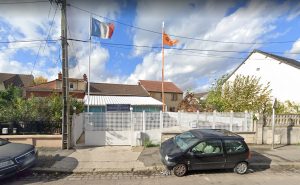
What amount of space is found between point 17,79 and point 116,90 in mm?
26224

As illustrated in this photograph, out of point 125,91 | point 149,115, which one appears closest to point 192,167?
point 149,115

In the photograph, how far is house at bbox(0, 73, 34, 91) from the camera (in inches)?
1662

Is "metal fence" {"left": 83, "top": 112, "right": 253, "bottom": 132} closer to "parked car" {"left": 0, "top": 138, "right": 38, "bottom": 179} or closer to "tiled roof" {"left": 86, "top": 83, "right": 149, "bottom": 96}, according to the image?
"parked car" {"left": 0, "top": 138, "right": 38, "bottom": 179}

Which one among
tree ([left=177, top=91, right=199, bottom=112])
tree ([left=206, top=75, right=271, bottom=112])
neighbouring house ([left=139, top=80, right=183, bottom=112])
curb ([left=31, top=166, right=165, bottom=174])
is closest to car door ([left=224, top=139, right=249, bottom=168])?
curb ([left=31, top=166, right=165, bottom=174])

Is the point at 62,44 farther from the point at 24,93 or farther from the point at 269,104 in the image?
the point at 24,93

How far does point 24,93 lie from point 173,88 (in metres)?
23.9

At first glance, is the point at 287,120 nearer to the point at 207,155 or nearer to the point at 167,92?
the point at 207,155

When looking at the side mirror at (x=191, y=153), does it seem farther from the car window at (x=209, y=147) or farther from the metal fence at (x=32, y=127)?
the metal fence at (x=32, y=127)

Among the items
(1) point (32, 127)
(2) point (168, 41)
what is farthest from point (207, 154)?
(2) point (168, 41)

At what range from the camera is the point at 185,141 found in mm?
7488

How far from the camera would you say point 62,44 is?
9.20 metres

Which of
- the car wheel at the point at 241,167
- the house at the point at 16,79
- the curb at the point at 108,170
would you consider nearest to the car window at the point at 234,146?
the car wheel at the point at 241,167

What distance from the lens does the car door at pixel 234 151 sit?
7.11m

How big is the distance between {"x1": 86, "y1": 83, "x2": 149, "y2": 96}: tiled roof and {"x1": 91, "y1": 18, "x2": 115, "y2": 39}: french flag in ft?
60.4
